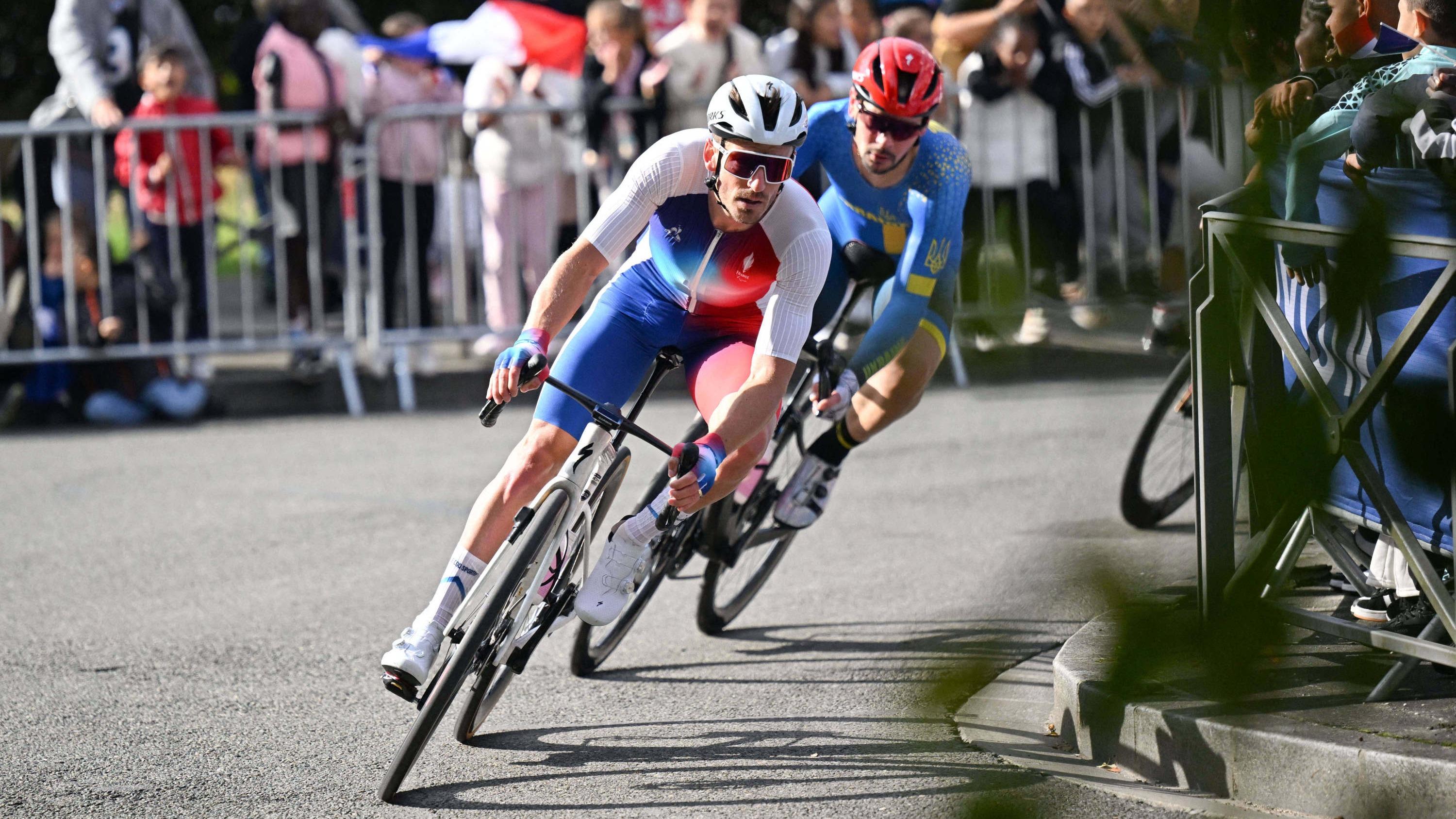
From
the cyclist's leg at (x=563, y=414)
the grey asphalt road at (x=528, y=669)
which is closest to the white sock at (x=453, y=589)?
the cyclist's leg at (x=563, y=414)

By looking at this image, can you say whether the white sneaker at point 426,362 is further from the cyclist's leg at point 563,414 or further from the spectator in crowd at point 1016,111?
the cyclist's leg at point 563,414

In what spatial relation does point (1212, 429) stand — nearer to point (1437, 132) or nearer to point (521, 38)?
point (1437, 132)

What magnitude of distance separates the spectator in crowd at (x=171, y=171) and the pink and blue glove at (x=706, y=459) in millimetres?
6892

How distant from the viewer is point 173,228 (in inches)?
385

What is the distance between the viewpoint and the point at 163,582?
6.14 m

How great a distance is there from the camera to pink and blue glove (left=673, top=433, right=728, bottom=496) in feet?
12.5

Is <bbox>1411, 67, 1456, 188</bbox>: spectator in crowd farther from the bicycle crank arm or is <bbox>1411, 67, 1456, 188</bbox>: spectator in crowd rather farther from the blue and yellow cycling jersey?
the blue and yellow cycling jersey

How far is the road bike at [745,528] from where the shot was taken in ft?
16.1

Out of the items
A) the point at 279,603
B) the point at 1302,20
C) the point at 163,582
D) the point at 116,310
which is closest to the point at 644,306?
the point at 279,603

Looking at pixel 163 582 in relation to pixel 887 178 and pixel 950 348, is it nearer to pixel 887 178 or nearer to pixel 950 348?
pixel 887 178

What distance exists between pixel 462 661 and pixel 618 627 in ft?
4.35

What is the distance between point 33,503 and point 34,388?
2.58 meters

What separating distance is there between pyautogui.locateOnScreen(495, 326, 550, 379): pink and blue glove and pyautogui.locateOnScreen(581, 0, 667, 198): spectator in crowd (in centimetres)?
616

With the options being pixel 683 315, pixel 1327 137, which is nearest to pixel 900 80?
pixel 683 315
